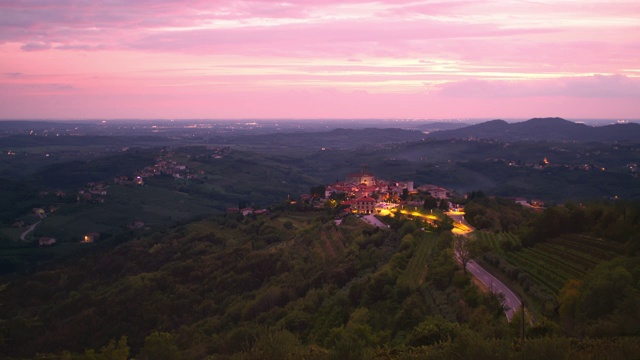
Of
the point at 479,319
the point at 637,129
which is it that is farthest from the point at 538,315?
the point at 637,129

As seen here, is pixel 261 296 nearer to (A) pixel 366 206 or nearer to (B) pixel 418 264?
(B) pixel 418 264

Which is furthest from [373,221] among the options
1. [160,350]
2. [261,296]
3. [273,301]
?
[160,350]

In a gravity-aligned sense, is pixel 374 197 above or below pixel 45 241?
above

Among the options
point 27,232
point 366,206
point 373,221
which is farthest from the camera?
point 27,232

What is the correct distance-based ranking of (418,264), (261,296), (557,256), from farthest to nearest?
(261,296) < (418,264) < (557,256)

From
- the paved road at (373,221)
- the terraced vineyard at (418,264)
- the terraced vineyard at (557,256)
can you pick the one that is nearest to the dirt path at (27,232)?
the paved road at (373,221)

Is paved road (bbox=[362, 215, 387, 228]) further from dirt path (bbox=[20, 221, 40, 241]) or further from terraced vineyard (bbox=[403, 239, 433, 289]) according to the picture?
dirt path (bbox=[20, 221, 40, 241])
